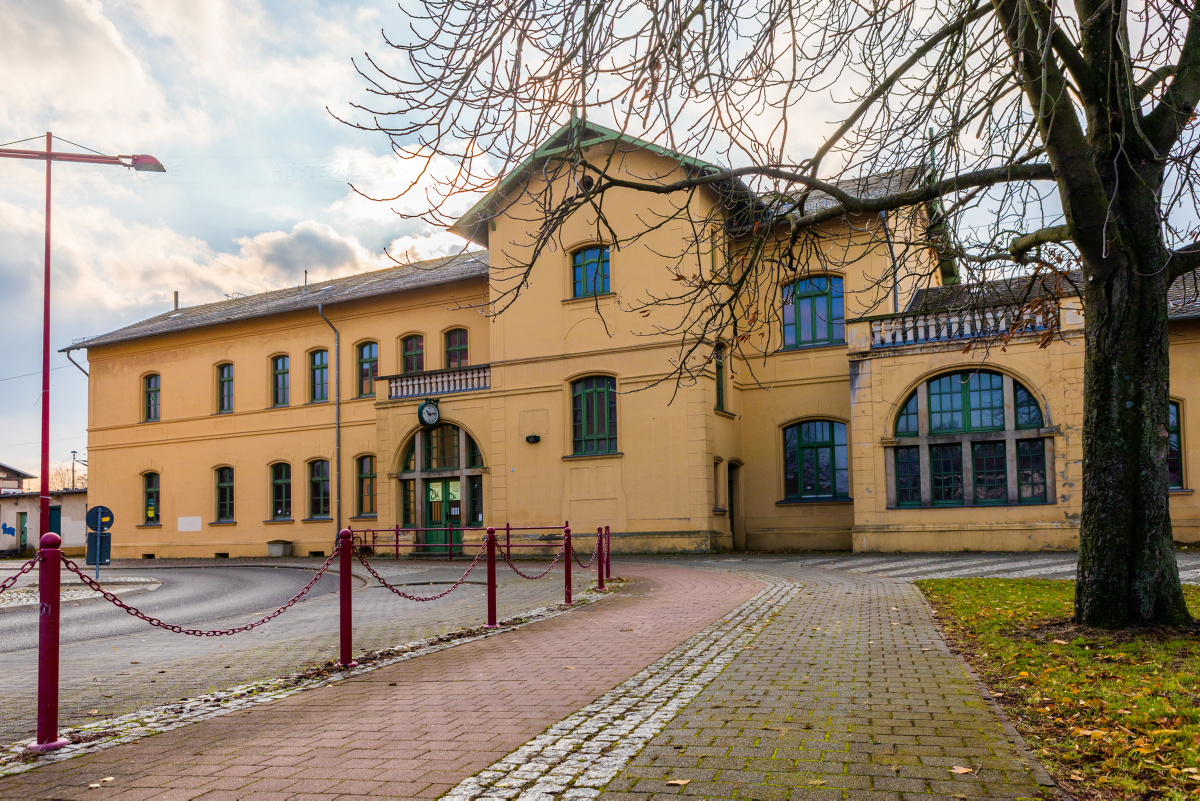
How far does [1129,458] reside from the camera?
755 centimetres

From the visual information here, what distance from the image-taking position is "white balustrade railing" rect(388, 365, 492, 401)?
83.9ft

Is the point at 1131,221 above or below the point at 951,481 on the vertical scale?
above

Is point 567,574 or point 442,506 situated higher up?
point 442,506

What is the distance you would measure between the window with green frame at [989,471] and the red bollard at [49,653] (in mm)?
18658

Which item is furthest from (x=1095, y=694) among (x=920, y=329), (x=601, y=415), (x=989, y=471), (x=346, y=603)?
(x=601, y=415)

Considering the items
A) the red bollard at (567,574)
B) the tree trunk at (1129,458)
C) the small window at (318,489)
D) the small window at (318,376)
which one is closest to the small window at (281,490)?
the small window at (318,489)

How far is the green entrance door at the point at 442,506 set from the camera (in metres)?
26.1

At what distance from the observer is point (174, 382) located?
1315 inches

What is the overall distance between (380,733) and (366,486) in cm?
2521

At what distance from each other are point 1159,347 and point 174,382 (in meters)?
32.5

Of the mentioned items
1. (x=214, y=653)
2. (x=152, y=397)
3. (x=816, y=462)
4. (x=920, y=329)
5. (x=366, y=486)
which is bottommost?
(x=214, y=653)

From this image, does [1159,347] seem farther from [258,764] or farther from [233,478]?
[233,478]

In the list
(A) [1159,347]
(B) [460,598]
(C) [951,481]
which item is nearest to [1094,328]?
(A) [1159,347]

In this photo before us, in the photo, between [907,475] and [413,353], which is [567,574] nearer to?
[907,475]
